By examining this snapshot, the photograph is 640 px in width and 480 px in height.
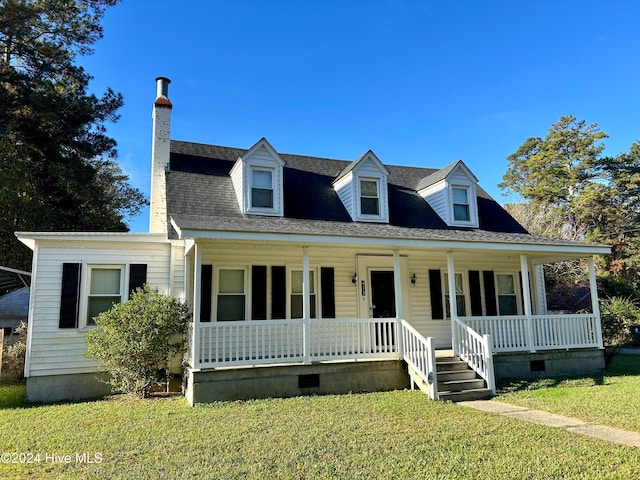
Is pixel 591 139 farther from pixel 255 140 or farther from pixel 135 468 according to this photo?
pixel 135 468

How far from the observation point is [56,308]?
8.88 meters

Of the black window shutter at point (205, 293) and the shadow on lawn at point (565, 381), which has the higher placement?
the black window shutter at point (205, 293)

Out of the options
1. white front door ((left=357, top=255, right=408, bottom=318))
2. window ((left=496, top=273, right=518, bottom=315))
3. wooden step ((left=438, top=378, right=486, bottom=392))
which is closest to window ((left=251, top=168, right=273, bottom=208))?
white front door ((left=357, top=255, right=408, bottom=318))

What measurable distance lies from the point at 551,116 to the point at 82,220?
34.6m

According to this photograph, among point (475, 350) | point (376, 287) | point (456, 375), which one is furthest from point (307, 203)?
point (456, 375)

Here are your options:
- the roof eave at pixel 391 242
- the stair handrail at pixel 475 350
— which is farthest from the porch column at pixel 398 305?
the stair handrail at pixel 475 350

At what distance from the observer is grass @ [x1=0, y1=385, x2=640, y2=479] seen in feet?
14.3

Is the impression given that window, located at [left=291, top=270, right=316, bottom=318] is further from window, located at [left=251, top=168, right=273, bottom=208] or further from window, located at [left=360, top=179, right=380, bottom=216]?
window, located at [left=360, top=179, right=380, bottom=216]

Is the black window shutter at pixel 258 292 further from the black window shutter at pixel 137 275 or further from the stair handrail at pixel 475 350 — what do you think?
the stair handrail at pixel 475 350

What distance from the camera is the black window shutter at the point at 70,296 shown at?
887cm

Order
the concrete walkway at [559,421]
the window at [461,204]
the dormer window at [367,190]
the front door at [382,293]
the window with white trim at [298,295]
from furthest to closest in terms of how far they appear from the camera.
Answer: the window at [461,204] → the dormer window at [367,190] → the front door at [382,293] → the window with white trim at [298,295] → the concrete walkway at [559,421]

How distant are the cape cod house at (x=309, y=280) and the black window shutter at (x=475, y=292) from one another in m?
0.03

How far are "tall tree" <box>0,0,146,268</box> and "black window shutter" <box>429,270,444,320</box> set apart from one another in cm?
1348

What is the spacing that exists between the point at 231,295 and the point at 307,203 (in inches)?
137
